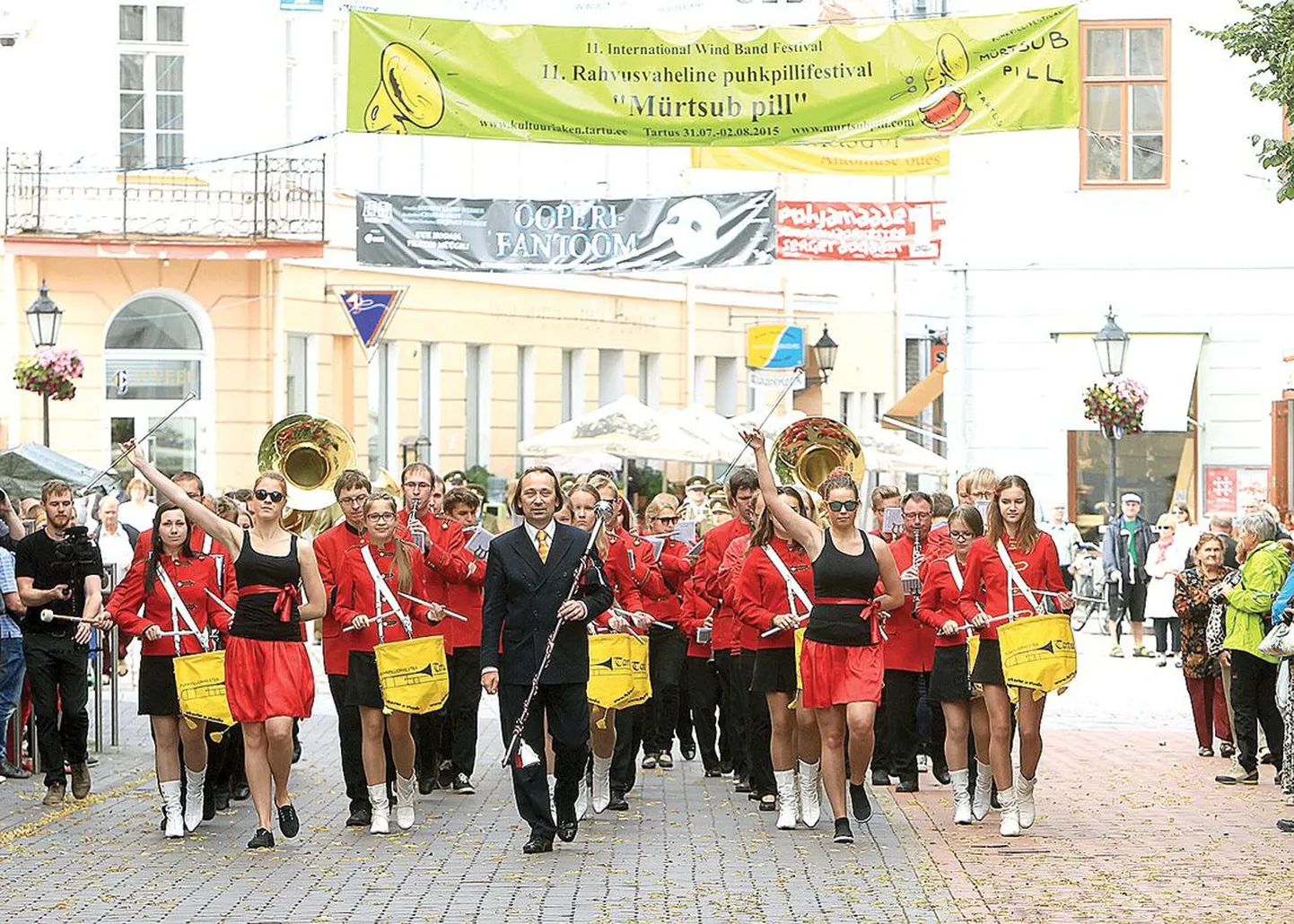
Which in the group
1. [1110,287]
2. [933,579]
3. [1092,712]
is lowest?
[1092,712]

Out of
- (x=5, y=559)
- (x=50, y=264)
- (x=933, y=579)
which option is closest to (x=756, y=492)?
(x=933, y=579)

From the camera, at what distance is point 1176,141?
2895cm

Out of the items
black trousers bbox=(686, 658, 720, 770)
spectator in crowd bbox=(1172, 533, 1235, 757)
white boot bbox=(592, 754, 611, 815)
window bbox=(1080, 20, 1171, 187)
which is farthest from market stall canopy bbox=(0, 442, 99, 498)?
window bbox=(1080, 20, 1171, 187)

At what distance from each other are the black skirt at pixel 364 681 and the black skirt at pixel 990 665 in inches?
117

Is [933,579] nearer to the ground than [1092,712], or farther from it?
farther from it

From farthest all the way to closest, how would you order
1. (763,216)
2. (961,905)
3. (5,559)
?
(763,216) < (5,559) < (961,905)

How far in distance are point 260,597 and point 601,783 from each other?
9.70 feet

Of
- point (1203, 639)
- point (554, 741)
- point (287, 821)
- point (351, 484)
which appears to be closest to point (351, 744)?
point (287, 821)

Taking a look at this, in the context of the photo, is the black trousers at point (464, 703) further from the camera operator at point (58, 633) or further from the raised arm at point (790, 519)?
the raised arm at point (790, 519)

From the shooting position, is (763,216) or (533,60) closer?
(533,60)

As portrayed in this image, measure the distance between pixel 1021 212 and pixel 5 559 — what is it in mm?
17783

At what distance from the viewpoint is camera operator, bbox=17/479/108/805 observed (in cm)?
1379

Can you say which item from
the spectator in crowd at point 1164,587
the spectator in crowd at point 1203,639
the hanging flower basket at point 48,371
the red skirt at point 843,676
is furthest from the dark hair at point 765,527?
the hanging flower basket at point 48,371

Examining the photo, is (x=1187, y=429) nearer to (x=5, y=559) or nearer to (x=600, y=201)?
(x=600, y=201)
